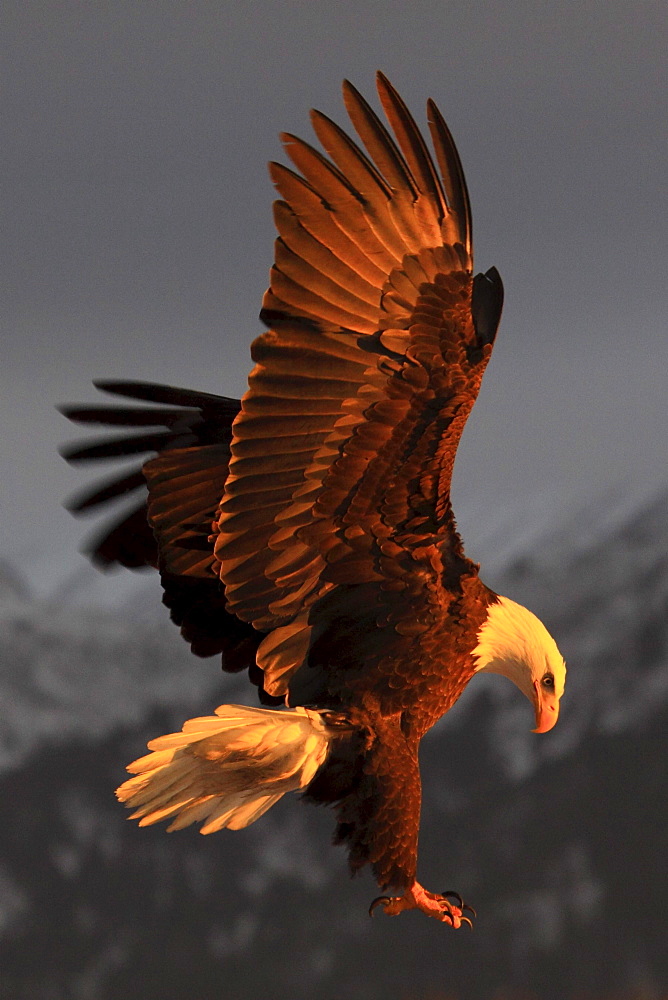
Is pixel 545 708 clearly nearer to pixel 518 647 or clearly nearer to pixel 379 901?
pixel 518 647

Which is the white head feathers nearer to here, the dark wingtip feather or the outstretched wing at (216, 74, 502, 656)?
the outstretched wing at (216, 74, 502, 656)

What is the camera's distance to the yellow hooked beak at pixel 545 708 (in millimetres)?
2734

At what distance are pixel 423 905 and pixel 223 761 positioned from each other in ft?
1.78

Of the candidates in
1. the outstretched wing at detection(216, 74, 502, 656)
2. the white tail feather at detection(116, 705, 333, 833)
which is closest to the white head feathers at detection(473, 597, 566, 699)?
the outstretched wing at detection(216, 74, 502, 656)

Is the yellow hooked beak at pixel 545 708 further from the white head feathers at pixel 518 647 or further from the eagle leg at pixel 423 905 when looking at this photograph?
the eagle leg at pixel 423 905

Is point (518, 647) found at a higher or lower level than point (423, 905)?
higher

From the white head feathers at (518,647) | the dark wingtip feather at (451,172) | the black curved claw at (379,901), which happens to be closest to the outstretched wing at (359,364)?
the dark wingtip feather at (451,172)

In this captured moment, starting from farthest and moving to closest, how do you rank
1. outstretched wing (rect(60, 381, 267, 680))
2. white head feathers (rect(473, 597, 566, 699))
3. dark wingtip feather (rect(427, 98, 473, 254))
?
outstretched wing (rect(60, 381, 267, 680)) → white head feathers (rect(473, 597, 566, 699)) → dark wingtip feather (rect(427, 98, 473, 254))

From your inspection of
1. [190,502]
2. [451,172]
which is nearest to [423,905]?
[190,502]

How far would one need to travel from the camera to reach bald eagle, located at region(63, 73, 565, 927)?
7.51ft

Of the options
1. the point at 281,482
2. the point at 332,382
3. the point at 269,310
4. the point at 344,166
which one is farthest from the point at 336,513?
the point at 344,166

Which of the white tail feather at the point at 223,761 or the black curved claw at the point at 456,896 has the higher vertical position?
the white tail feather at the point at 223,761

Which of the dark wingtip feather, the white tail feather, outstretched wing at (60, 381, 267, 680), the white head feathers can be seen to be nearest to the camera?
the dark wingtip feather

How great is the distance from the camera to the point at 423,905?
8.68 ft
